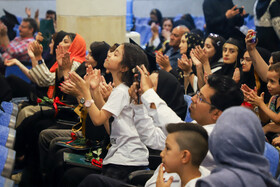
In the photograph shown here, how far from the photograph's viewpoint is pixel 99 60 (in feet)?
15.4

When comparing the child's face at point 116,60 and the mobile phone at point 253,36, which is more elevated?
the mobile phone at point 253,36

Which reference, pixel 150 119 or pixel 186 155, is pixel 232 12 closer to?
pixel 150 119

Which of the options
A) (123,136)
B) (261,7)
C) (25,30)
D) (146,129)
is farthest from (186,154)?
(25,30)

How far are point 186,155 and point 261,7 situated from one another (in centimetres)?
366

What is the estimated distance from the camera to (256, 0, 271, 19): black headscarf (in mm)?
5320

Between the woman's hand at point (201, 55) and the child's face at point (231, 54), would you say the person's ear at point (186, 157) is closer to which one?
the woman's hand at point (201, 55)

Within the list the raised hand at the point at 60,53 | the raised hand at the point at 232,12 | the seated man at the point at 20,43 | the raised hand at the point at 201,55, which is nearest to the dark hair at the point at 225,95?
the raised hand at the point at 201,55

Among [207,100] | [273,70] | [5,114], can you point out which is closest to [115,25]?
[5,114]

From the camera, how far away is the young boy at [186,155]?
7.29ft

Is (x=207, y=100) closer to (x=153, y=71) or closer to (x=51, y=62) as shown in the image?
(x=153, y=71)

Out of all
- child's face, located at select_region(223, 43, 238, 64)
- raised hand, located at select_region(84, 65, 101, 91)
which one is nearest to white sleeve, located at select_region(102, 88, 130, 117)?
raised hand, located at select_region(84, 65, 101, 91)

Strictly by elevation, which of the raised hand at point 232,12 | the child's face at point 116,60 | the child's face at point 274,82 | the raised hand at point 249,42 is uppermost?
the raised hand at point 232,12

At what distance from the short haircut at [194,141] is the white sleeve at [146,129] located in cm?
71

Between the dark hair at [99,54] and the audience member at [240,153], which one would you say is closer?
the audience member at [240,153]
